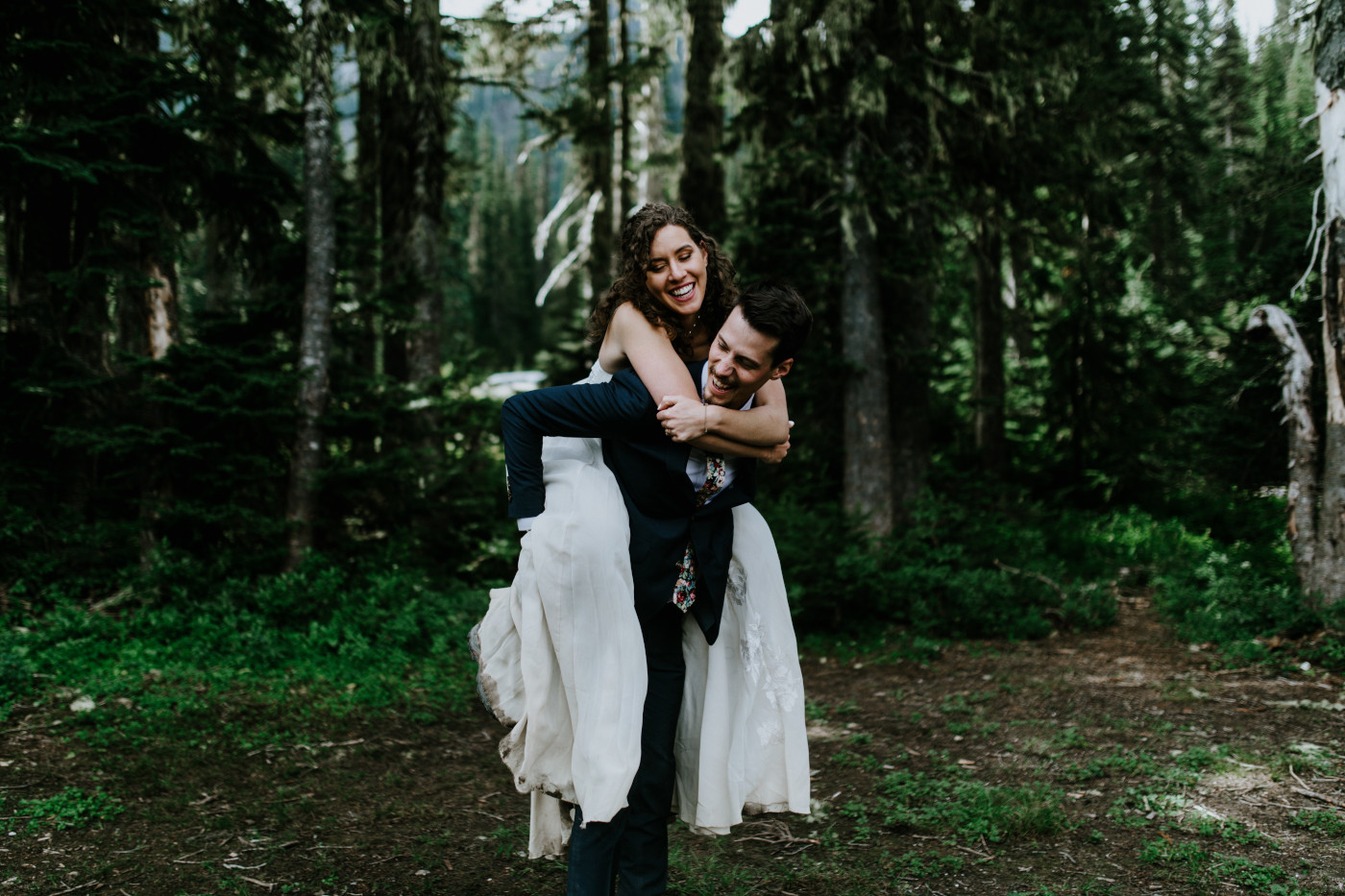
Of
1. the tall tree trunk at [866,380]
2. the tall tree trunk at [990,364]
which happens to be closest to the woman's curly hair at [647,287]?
the tall tree trunk at [866,380]

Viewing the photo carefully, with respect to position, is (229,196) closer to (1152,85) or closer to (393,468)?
(393,468)

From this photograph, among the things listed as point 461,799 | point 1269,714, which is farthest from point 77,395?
point 1269,714

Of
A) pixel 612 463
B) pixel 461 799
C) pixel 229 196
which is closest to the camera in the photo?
pixel 612 463

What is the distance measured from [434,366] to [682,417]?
7620mm

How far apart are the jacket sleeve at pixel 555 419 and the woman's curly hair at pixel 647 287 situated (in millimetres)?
239

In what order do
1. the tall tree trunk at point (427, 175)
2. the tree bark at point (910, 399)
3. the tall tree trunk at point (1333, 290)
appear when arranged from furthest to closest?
the tree bark at point (910, 399)
the tall tree trunk at point (427, 175)
the tall tree trunk at point (1333, 290)

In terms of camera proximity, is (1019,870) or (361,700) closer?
(1019,870)

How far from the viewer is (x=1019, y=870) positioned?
340 cm

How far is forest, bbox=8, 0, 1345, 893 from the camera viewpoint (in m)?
6.18

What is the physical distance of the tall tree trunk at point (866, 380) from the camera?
8.55 metres

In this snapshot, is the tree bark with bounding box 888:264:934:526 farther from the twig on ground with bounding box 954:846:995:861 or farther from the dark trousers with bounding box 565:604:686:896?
the dark trousers with bounding box 565:604:686:896

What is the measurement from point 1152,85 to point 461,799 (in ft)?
42.2

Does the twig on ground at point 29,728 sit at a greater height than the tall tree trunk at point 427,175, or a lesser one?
lesser

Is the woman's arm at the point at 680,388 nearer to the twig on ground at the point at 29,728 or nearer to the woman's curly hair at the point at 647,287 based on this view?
the woman's curly hair at the point at 647,287
